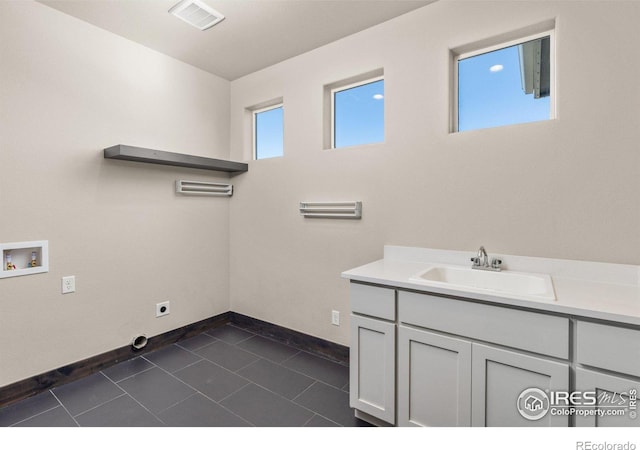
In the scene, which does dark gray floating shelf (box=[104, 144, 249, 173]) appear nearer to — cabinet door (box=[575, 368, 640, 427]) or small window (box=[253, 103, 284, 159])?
small window (box=[253, 103, 284, 159])

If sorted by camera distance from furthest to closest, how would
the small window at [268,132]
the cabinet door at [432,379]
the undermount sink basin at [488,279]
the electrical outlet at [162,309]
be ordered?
the small window at [268,132] < the electrical outlet at [162,309] < the undermount sink basin at [488,279] < the cabinet door at [432,379]

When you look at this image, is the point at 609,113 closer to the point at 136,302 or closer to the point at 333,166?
the point at 333,166

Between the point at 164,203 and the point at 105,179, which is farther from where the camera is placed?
the point at 164,203

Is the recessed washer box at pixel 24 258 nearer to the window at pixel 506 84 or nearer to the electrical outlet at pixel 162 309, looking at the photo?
the electrical outlet at pixel 162 309

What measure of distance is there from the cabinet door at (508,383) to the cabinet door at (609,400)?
0.18ft

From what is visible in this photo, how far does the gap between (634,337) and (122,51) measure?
3474 mm

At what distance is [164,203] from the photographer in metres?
2.83

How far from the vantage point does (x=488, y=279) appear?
1851mm

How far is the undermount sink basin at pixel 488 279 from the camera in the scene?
1.61 meters

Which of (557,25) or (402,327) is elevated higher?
(557,25)

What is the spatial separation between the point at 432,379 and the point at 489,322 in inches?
16.4

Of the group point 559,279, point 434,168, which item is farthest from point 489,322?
point 434,168

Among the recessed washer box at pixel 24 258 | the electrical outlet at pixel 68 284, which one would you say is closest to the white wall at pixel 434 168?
the electrical outlet at pixel 68 284
